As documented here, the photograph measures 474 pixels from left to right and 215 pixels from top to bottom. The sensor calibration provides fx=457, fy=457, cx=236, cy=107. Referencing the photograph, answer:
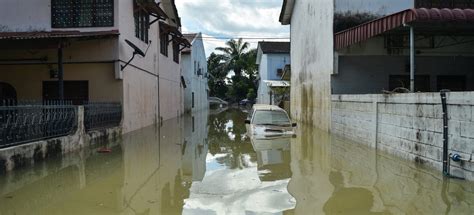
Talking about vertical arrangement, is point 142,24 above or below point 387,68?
above

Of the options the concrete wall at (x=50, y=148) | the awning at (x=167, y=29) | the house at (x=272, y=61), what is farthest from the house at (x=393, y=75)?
the house at (x=272, y=61)

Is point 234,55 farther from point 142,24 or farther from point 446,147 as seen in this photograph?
point 446,147

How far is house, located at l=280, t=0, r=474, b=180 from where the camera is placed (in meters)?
9.52

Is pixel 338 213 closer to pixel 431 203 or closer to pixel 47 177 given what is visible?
pixel 431 203

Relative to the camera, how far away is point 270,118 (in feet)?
57.5

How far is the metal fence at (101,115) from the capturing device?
A: 47.8 ft

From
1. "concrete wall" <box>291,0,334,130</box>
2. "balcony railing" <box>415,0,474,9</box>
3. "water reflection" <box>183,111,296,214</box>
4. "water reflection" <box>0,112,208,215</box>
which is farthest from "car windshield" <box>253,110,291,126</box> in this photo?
"balcony railing" <box>415,0,474,9</box>

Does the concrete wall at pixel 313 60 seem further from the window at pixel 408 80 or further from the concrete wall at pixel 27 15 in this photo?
the concrete wall at pixel 27 15

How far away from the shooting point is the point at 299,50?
1144 inches

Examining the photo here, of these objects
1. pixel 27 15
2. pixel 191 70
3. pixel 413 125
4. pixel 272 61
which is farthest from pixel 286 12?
pixel 413 125

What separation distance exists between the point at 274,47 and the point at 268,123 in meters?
37.2

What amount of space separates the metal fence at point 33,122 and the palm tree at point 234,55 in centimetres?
5523

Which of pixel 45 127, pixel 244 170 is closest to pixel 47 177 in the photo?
pixel 45 127

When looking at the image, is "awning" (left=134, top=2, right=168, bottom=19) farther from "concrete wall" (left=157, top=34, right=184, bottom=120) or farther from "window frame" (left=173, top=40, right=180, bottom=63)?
"window frame" (left=173, top=40, right=180, bottom=63)
